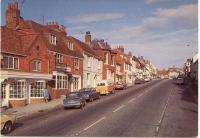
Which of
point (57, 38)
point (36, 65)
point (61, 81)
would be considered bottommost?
point (61, 81)

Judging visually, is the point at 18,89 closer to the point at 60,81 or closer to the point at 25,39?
the point at 25,39

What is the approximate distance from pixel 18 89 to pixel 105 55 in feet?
124

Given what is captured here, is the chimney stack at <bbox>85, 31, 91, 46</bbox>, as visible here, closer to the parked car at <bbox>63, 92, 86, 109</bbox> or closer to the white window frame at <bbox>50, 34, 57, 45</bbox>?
the white window frame at <bbox>50, 34, 57, 45</bbox>

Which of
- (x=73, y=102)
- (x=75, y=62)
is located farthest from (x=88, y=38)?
(x=73, y=102)

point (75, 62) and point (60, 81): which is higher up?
point (75, 62)

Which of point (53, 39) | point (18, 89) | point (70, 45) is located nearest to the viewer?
point (18, 89)

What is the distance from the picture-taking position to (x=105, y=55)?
237ft

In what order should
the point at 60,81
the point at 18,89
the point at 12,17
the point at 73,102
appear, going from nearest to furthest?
the point at 73,102 < the point at 18,89 < the point at 12,17 < the point at 60,81

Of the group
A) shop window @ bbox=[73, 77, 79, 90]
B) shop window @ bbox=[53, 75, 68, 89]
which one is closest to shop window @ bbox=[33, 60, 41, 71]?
shop window @ bbox=[53, 75, 68, 89]

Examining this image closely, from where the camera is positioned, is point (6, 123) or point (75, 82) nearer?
point (6, 123)

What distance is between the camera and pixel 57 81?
148 ft

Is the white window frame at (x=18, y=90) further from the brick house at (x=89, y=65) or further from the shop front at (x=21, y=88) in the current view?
the brick house at (x=89, y=65)

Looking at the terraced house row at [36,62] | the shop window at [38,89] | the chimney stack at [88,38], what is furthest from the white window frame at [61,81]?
the chimney stack at [88,38]

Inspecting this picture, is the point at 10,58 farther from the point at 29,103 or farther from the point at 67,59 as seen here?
the point at 67,59
